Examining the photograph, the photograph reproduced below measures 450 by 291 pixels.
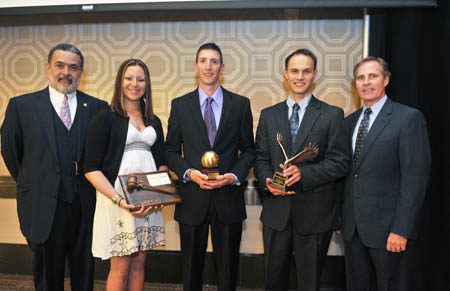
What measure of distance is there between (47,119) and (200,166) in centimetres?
105

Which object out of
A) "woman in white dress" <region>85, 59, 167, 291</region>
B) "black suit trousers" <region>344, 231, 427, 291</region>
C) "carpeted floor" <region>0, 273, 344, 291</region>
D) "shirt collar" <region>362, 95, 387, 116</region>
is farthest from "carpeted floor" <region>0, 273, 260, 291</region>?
"shirt collar" <region>362, 95, 387, 116</region>

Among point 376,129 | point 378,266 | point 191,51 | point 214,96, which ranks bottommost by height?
point 378,266

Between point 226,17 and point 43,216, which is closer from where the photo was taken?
point 43,216

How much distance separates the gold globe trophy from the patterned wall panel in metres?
1.24

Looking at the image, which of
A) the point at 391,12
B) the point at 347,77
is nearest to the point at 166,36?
the point at 347,77

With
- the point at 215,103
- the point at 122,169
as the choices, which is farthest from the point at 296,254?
the point at 122,169

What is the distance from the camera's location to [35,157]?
229 centimetres

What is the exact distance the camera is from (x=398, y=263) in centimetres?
216

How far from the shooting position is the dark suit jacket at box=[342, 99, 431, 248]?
6.83 ft

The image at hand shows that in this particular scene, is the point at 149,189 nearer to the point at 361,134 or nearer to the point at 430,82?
the point at 361,134

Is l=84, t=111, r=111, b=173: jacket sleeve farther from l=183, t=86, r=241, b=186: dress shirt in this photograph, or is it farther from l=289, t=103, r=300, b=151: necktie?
l=289, t=103, r=300, b=151: necktie

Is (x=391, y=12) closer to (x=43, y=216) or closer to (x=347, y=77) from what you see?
(x=347, y=77)

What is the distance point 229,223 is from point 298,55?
1.20 meters

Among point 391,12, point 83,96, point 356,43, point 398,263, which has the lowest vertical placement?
point 398,263
